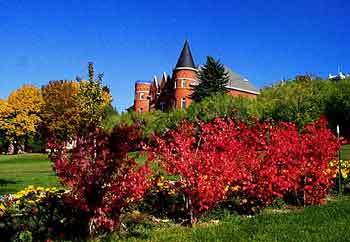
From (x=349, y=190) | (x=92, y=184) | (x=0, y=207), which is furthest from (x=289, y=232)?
(x=349, y=190)

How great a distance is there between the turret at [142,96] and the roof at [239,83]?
17.2 meters

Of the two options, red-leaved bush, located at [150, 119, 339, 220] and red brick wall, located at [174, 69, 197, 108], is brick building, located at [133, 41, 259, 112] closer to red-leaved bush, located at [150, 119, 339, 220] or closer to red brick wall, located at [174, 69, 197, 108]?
red brick wall, located at [174, 69, 197, 108]

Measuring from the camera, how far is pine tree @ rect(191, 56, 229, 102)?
171 ft

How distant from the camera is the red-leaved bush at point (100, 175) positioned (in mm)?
7020

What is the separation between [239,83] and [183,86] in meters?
8.88

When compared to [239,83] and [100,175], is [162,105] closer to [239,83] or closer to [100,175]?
[239,83]

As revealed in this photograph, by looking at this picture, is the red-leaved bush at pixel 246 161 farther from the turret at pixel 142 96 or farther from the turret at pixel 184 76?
the turret at pixel 142 96

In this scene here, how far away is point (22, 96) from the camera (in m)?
56.8

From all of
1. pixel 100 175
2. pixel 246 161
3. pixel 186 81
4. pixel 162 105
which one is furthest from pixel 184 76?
pixel 100 175

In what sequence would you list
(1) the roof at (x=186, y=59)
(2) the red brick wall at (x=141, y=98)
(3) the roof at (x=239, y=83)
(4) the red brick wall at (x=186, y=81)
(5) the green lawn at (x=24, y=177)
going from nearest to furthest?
(5) the green lawn at (x=24, y=177)
(4) the red brick wall at (x=186, y=81)
(1) the roof at (x=186, y=59)
(3) the roof at (x=239, y=83)
(2) the red brick wall at (x=141, y=98)

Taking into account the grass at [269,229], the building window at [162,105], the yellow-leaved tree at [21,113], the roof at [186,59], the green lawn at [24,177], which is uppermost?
the roof at [186,59]

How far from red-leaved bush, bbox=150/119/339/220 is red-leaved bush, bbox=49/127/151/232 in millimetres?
1081

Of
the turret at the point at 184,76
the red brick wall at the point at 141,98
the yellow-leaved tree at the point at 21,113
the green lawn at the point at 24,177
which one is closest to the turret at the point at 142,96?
the red brick wall at the point at 141,98

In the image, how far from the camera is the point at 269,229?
7539mm
